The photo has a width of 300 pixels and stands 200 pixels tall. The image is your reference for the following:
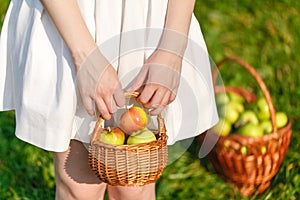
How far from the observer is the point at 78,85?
1.70 metres

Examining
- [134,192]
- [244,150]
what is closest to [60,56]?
[134,192]

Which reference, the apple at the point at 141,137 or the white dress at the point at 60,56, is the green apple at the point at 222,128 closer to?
the white dress at the point at 60,56

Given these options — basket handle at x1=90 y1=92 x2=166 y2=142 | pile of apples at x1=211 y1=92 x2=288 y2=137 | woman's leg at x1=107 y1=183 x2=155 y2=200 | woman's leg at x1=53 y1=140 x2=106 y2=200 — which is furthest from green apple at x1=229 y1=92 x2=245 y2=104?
basket handle at x1=90 y1=92 x2=166 y2=142

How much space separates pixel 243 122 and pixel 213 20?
1248 mm

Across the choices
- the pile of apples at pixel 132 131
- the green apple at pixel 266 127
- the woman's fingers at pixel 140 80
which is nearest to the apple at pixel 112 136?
the pile of apples at pixel 132 131

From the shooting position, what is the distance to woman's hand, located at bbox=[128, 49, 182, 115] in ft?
5.57

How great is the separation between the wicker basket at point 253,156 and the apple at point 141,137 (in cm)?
93

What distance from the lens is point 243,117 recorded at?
277 cm

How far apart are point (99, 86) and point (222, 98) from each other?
4.17 feet

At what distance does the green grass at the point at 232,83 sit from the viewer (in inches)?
104

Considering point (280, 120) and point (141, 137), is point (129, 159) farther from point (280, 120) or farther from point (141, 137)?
point (280, 120)

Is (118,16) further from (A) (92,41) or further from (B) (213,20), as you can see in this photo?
(B) (213,20)

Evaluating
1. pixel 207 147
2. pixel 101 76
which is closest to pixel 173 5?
pixel 101 76

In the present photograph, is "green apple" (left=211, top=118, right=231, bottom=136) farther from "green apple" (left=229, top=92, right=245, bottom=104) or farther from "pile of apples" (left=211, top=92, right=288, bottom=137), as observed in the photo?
"green apple" (left=229, top=92, right=245, bottom=104)
